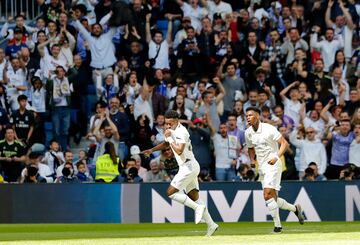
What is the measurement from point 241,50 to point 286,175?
4.15 meters

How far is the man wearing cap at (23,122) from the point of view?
27.5 metres

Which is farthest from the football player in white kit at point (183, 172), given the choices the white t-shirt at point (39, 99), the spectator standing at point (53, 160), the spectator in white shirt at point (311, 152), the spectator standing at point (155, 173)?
the white t-shirt at point (39, 99)

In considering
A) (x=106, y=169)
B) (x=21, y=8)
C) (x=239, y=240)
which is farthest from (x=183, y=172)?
(x=21, y=8)

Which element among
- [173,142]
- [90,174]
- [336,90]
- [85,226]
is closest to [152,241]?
[173,142]

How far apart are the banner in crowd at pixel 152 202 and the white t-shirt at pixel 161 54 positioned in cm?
451

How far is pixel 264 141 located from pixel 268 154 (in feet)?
0.76

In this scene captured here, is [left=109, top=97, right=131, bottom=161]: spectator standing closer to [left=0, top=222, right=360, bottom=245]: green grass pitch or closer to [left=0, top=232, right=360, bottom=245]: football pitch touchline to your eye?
[left=0, top=222, right=360, bottom=245]: green grass pitch

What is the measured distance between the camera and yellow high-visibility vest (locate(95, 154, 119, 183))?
25891 millimetres

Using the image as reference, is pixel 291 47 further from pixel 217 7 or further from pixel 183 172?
pixel 183 172

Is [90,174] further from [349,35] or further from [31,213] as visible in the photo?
[349,35]

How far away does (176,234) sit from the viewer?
68.1 ft

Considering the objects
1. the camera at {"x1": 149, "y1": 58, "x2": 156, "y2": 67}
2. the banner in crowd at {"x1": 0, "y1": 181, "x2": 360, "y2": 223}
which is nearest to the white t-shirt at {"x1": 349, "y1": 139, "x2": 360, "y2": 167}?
the banner in crowd at {"x1": 0, "y1": 181, "x2": 360, "y2": 223}

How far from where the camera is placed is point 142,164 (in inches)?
1052

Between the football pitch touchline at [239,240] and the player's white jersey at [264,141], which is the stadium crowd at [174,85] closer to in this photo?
the player's white jersey at [264,141]
